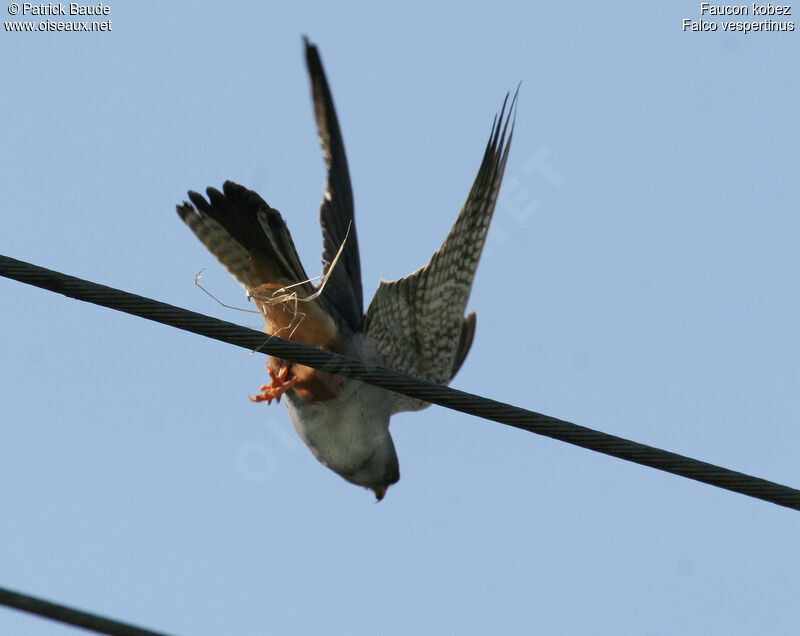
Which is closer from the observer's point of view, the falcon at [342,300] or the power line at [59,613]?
the power line at [59,613]

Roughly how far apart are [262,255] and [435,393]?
2.38 metres

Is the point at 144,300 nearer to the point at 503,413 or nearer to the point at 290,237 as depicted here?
the point at 503,413

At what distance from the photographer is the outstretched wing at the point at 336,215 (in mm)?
7332

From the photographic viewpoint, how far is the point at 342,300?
7316mm

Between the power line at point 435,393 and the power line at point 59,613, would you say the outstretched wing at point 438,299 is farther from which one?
the power line at point 59,613

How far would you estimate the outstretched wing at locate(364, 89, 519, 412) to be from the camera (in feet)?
22.7

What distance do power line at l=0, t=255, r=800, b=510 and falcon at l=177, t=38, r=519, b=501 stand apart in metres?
1.80

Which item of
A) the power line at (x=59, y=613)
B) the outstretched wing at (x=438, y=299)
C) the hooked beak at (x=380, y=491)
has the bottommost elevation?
the power line at (x=59, y=613)

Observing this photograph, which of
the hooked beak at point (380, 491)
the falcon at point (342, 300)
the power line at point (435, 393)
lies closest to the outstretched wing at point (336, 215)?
the falcon at point (342, 300)

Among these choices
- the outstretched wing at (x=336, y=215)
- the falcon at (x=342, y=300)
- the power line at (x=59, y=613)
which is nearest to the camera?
the power line at (x=59, y=613)

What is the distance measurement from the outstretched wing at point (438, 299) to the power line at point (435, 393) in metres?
2.54

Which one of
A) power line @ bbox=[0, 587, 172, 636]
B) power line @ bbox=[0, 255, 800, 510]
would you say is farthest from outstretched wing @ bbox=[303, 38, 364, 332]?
power line @ bbox=[0, 587, 172, 636]

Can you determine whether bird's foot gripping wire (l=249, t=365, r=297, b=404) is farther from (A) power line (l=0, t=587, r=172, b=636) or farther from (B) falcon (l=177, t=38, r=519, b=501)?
(A) power line (l=0, t=587, r=172, b=636)

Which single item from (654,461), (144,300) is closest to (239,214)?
(144,300)
